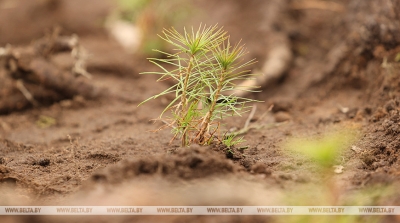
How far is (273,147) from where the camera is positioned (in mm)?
2068

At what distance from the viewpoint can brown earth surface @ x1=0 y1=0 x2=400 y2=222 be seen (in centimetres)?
141

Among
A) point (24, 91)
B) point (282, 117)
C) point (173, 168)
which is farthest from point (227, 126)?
point (24, 91)

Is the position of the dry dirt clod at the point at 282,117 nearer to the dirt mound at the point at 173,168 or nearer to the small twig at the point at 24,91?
the dirt mound at the point at 173,168

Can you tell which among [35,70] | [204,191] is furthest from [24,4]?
[204,191]

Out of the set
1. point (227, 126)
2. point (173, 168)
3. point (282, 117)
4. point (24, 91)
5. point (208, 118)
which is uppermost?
point (24, 91)

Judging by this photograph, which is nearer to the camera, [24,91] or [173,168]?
[173,168]

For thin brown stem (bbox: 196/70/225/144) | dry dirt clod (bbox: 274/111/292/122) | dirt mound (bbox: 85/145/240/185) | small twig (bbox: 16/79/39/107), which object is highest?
small twig (bbox: 16/79/39/107)

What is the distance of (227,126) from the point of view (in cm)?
245

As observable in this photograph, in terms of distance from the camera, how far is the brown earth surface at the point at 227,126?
4.62ft

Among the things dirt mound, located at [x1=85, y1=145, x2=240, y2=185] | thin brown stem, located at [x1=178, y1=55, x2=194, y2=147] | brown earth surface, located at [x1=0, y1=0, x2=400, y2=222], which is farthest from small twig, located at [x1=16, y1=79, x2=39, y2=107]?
dirt mound, located at [x1=85, y1=145, x2=240, y2=185]

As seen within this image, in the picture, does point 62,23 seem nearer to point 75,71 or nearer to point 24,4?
point 24,4

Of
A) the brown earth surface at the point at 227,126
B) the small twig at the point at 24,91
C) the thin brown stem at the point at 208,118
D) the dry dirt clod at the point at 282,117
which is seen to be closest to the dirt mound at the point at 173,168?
the brown earth surface at the point at 227,126

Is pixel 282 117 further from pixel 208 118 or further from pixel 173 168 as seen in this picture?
pixel 173 168

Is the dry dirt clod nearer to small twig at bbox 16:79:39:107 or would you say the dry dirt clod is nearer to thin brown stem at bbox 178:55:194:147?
thin brown stem at bbox 178:55:194:147
